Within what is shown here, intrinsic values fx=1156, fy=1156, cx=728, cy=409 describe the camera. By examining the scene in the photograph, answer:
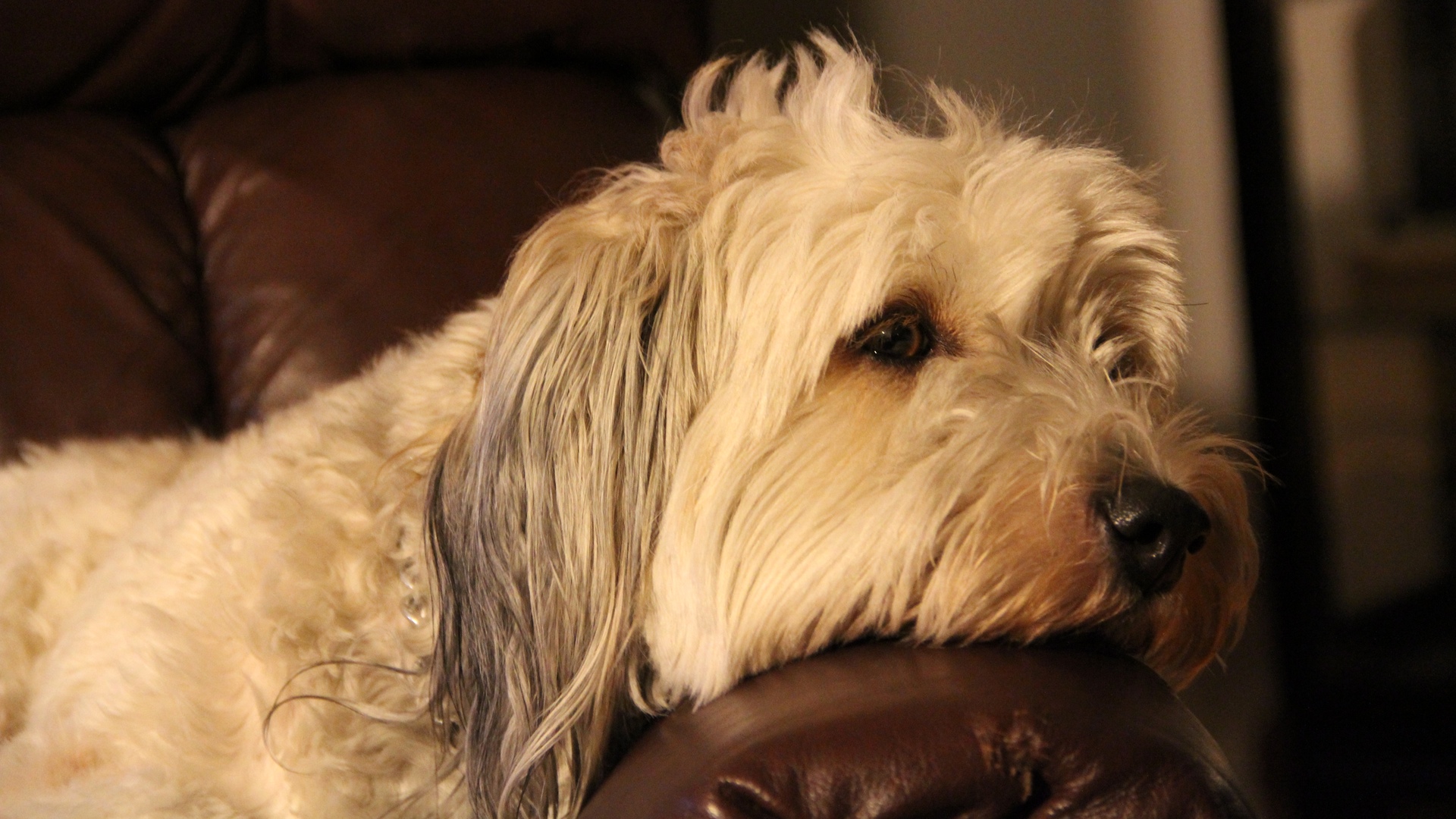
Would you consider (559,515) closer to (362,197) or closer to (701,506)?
(701,506)

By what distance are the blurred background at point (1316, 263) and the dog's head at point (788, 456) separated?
146 centimetres

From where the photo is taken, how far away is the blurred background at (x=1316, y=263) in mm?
2584

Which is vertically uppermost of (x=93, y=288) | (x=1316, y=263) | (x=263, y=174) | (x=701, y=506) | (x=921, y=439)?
(x=1316, y=263)

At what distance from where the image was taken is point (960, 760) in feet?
2.46

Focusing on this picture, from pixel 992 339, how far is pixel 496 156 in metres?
1.34

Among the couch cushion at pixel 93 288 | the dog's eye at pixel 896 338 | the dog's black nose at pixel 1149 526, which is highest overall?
the dog's eye at pixel 896 338

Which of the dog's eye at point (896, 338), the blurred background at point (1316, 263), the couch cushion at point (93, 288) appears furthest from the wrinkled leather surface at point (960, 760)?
the blurred background at point (1316, 263)

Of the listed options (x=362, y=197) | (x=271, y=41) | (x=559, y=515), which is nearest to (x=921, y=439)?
(x=559, y=515)

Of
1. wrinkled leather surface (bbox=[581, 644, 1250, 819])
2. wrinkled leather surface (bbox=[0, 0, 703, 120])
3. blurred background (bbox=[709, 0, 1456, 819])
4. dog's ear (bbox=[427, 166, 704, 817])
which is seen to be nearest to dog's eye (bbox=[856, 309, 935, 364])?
dog's ear (bbox=[427, 166, 704, 817])

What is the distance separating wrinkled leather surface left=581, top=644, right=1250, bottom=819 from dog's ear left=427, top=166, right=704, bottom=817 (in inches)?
9.7

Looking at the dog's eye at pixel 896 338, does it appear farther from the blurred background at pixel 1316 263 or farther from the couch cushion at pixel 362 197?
the blurred background at pixel 1316 263

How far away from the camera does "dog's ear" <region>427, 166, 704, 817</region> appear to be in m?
1.06

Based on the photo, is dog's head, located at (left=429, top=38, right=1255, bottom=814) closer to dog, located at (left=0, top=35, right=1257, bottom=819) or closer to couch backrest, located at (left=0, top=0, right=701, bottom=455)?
dog, located at (left=0, top=35, right=1257, bottom=819)

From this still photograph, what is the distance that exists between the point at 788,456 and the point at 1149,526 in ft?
1.02
